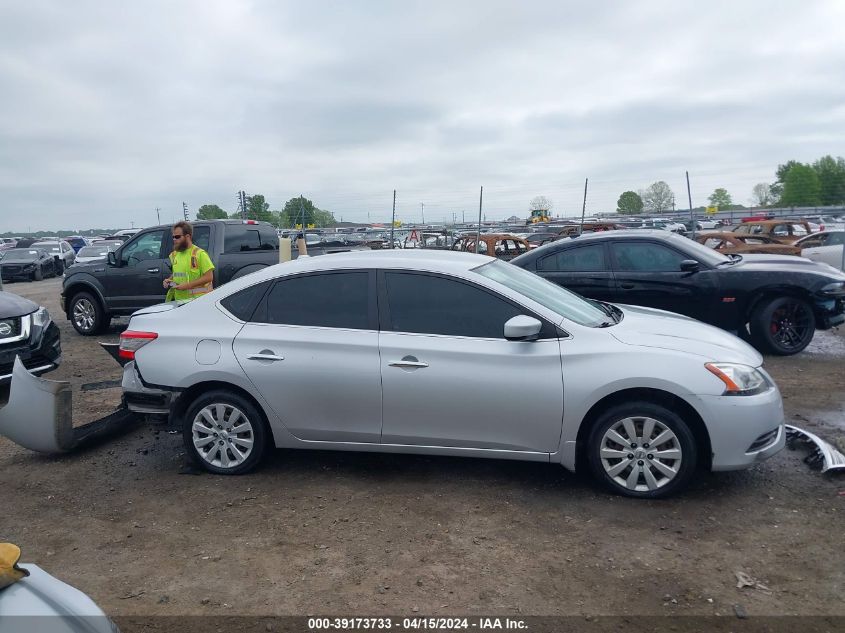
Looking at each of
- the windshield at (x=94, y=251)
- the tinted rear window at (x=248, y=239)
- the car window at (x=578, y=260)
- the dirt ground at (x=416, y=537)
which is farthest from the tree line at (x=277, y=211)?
the dirt ground at (x=416, y=537)

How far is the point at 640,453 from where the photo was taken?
418cm

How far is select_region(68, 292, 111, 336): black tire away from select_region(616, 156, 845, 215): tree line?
18.2m

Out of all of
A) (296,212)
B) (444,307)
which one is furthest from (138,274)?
(296,212)

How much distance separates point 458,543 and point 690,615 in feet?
4.12

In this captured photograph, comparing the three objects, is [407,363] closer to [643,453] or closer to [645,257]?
[643,453]

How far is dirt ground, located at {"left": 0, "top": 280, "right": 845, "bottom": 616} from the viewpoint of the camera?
128 inches

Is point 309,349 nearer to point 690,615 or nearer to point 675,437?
point 675,437

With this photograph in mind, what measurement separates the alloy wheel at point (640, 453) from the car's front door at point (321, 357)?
5.02 ft

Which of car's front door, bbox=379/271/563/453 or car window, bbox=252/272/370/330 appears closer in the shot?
car's front door, bbox=379/271/563/453

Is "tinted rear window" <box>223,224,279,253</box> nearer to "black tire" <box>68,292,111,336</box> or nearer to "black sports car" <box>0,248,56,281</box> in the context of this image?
"black tire" <box>68,292,111,336</box>

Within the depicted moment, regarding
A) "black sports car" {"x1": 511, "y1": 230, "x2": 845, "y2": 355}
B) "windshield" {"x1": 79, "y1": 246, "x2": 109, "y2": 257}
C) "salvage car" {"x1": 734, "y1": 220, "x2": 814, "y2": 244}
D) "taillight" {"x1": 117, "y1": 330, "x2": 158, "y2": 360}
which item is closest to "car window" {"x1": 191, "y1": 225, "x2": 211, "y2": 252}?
"black sports car" {"x1": 511, "y1": 230, "x2": 845, "y2": 355}

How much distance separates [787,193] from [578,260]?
33.4m

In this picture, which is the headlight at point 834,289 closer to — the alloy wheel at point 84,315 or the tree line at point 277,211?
the alloy wheel at point 84,315

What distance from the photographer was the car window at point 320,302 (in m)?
4.71
